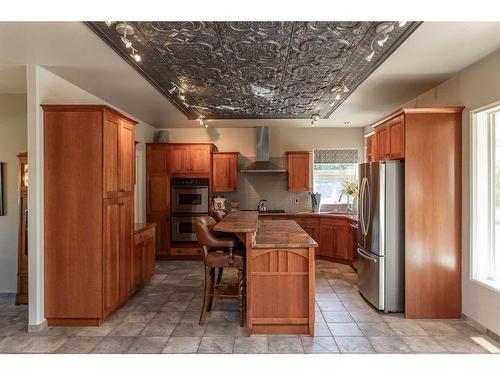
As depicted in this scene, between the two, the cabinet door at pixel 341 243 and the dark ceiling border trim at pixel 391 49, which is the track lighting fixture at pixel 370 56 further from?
the cabinet door at pixel 341 243

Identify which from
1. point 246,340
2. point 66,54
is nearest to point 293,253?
point 246,340

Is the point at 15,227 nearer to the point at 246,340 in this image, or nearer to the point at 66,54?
the point at 66,54

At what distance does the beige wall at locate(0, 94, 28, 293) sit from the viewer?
4.18 m

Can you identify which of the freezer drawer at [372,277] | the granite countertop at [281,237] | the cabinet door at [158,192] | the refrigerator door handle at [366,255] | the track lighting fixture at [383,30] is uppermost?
the track lighting fixture at [383,30]

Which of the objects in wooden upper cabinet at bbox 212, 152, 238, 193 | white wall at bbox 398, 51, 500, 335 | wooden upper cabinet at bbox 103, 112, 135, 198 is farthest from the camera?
wooden upper cabinet at bbox 212, 152, 238, 193

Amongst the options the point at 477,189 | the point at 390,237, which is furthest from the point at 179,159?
the point at 477,189

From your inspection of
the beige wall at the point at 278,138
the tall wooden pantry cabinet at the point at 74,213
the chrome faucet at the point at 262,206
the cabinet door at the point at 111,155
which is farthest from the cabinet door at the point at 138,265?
the beige wall at the point at 278,138

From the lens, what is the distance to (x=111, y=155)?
3.46m

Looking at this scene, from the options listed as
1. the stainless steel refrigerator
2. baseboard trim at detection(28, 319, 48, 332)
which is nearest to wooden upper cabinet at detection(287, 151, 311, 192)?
the stainless steel refrigerator

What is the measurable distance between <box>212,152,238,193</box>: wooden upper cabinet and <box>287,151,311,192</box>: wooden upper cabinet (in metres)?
1.18

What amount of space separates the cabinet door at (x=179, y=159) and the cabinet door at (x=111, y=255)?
2.63 m

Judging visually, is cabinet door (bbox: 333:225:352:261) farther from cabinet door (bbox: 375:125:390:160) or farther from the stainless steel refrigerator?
the stainless steel refrigerator

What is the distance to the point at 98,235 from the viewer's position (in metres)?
3.26

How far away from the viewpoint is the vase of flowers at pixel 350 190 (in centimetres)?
638
